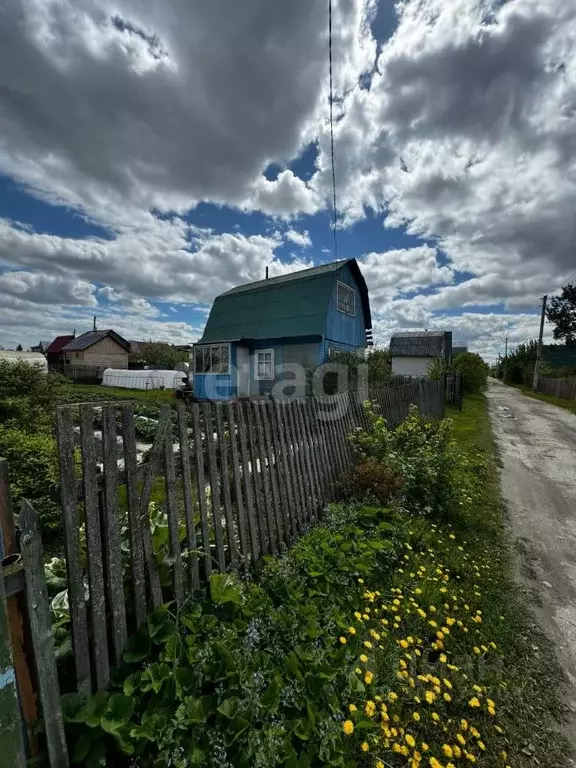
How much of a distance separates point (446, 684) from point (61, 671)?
224 centimetres

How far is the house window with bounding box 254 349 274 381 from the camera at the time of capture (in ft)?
55.9

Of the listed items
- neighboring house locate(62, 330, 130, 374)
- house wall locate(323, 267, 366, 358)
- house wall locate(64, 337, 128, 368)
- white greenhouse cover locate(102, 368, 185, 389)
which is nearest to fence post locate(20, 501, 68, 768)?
house wall locate(323, 267, 366, 358)

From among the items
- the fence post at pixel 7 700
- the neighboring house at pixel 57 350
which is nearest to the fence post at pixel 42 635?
the fence post at pixel 7 700

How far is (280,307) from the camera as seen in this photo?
56.7 feet

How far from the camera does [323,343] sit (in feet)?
50.8

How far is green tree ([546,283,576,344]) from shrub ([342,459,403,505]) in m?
41.2

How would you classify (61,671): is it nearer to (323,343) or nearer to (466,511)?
(466,511)

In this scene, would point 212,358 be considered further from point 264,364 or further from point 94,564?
point 94,564

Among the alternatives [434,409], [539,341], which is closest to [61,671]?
[434,409]

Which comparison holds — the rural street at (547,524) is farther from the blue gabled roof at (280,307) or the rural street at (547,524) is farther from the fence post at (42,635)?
the blue gabled roof at (280,307)

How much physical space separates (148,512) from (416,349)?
136 ft

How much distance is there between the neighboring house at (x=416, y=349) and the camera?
3956 cm

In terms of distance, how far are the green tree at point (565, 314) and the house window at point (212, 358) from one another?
3541 cm

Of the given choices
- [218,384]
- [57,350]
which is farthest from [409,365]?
[57,350]
